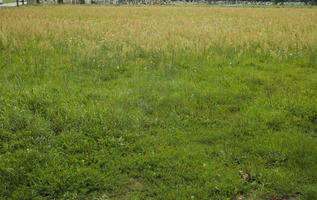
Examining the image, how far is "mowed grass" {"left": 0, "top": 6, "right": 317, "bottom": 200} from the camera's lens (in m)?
4.23

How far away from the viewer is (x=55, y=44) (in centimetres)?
1162

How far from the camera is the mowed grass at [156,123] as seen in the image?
4.23m

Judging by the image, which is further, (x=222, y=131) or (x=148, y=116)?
(x=148, y=116)

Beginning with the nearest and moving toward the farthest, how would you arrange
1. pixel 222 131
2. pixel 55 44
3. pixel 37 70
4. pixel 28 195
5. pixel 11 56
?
pixel 28 195 → pixel 222 131 → pixel 37 70 → pixel 11 56 → pixel 55 44

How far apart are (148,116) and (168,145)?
3.88ft

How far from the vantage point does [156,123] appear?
5.90 m

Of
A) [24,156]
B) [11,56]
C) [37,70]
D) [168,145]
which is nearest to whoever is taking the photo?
[24,156]

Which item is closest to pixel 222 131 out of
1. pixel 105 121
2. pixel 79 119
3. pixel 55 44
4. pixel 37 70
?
pixel 105 121

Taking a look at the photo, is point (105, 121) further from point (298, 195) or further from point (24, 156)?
point (298, 195)

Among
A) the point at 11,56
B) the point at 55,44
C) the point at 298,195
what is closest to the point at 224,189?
the point at 298,195

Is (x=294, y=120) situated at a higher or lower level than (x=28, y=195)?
higher

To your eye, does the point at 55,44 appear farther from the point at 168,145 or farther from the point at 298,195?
the point at 298,195

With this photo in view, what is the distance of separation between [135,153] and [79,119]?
1.65m

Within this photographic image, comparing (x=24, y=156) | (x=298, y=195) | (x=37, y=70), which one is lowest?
(x=298, y=195)
